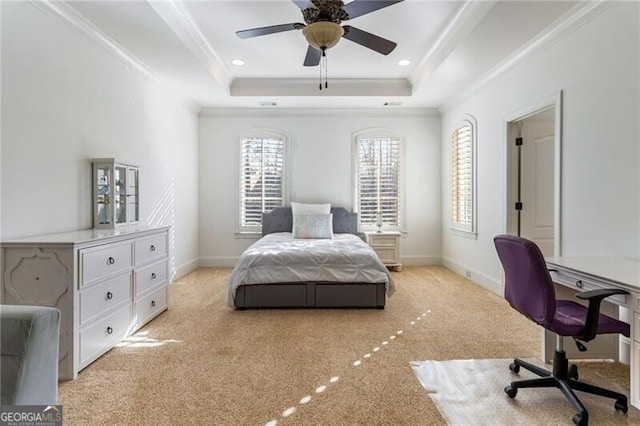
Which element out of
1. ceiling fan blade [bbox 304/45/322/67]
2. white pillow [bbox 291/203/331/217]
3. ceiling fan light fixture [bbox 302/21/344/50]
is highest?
ceiling fan blade [bbox 304/45/322/67]

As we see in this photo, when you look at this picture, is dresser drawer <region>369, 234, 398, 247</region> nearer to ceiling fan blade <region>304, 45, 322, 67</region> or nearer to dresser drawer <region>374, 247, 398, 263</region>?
dresser drawer <region>374, 247, 398, 263</region>

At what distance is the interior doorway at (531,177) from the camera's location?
4.31 m

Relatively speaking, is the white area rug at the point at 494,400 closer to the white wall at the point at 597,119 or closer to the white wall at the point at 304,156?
the white wall at the point at 597,119

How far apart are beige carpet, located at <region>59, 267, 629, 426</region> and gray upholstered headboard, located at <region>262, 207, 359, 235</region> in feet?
6.70

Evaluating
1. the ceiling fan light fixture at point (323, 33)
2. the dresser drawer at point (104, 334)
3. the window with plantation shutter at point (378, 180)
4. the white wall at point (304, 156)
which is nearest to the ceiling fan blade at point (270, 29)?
the ceiling fan light fixture at point (323, 33)

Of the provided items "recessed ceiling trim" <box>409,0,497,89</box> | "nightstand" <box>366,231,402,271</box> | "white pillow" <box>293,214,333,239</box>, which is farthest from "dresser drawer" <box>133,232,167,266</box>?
"recessed ceiling trim" <box>409,0,497,89</box>

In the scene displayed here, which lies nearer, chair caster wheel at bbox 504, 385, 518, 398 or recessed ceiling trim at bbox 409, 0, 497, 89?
chair caster wheel at bbox 504, 385, 518, 398

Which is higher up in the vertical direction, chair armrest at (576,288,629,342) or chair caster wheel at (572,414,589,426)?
chair armrest at (576,288,629,342)

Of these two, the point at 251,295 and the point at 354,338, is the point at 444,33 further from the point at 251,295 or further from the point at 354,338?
the point at 251,295

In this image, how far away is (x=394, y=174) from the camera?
652cm

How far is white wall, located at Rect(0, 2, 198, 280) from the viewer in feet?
8.34

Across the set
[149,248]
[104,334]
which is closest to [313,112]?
[149,248]

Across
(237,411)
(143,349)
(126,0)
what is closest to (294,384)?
(237,411)

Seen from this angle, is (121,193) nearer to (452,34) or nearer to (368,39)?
(368,39)
